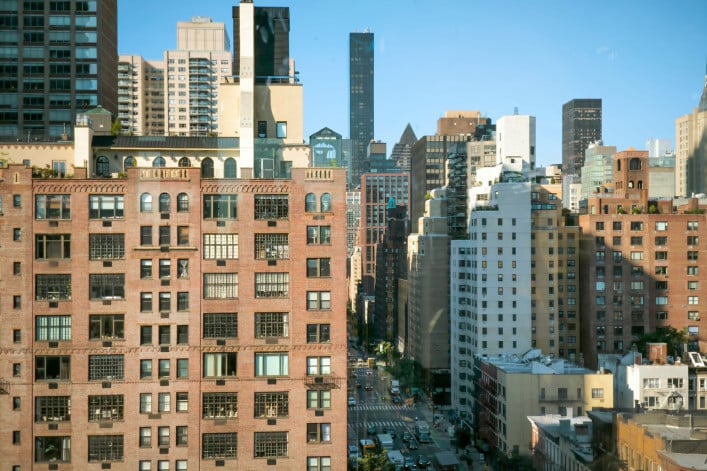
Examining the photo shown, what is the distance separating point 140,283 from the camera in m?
22.5

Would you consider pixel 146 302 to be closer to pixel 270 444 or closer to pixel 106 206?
pixel 106 206

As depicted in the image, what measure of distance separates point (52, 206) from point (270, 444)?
27.6 ft

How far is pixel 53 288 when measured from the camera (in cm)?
2241

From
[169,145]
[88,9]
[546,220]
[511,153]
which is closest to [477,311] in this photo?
[546,220]

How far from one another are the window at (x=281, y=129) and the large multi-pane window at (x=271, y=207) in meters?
3.23

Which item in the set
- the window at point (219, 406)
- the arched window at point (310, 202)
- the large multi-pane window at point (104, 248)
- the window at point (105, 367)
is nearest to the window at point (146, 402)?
the window at point (105, 367)

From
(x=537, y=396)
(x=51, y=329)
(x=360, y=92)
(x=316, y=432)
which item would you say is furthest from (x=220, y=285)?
(x=360, y=92)

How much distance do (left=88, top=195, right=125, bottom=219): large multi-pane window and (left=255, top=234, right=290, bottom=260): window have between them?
365cm

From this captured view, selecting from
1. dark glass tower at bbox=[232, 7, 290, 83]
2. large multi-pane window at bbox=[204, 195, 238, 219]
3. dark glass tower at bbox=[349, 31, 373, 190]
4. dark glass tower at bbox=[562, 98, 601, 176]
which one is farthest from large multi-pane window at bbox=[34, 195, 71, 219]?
dark glass tower at bbox=[562, 98, 601, 176]

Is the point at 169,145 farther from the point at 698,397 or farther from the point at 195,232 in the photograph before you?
the point at 698,397

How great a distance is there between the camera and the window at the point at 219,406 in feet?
73.9

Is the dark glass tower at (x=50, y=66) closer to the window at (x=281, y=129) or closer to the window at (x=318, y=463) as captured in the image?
the window at (x=281, y=129)

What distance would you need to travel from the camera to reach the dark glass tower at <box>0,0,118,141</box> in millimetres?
47750

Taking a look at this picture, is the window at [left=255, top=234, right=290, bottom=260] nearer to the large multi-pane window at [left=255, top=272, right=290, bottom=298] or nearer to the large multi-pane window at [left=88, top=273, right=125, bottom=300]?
the large multi-pane window at [left=255, top=272, right=290, bottom=298]
